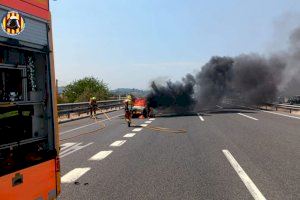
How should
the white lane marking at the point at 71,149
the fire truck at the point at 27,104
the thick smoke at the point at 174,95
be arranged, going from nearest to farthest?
the fire truck at the point at 27,104
the white lane marking at the point at 71,149
the thick smoke at the point at 174,95

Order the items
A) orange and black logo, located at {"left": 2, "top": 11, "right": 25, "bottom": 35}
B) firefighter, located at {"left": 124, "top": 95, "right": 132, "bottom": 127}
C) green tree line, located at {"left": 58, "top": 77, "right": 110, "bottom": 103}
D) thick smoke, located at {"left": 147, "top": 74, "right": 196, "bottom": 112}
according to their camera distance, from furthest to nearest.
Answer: green tree line, located at {"left": 58, "top": 77, "right": 110, "bottom": 103} → thick smoke, located at {"left": 147, "top": 74, "right": 196, "bottom": 112} → firefighter, located at {"left": 124, "top": 95, "right": 132, "bottom": 127} → orange and black logo, located at {"left": 2, "top": 11, "right": 25, "bottom": 35}

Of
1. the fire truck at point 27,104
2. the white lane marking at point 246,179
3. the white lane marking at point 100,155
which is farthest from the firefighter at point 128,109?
the fire truck at point 27,104

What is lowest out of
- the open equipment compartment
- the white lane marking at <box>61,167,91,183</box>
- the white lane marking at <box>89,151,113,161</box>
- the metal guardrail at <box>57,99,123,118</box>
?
the white lane marking at <box>89,151,113,161</box>

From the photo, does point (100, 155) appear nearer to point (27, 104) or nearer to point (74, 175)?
point (74, 175)

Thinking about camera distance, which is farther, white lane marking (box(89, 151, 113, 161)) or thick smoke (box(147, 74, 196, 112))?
thick smoke (box(147, 74, 196, 112))

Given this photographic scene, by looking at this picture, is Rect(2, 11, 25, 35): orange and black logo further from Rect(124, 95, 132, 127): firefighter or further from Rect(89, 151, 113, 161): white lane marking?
Rect(124, 95, 132, 127): firefighter

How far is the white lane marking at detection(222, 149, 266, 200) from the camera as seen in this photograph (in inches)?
260

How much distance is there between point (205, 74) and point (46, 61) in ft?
153

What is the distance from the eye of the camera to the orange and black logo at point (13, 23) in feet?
13.7

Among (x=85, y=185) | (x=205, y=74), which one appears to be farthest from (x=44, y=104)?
(x=205, y=74)

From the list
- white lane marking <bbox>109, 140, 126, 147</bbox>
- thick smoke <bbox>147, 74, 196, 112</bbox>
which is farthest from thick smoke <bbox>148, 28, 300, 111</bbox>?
white lane marking <bbox>109, 140, 126, 147</bbox>

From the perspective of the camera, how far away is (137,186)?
7.36m

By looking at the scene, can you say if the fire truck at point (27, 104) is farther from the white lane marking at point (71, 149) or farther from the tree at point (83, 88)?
the tree at point (83, 88)

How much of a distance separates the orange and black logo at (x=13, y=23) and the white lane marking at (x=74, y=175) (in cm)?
420
